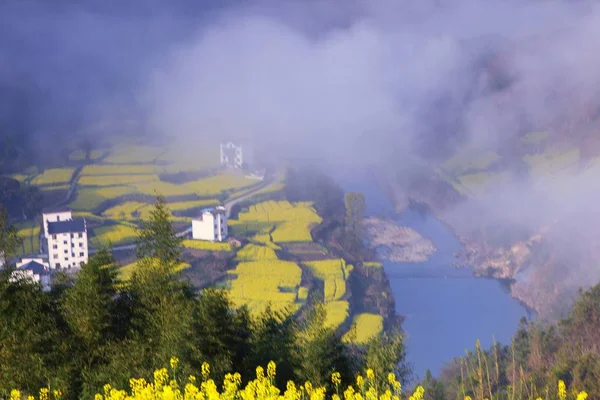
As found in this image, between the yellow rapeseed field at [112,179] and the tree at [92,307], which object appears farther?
the yellow rapeseed field at [112,179]

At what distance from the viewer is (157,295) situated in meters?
4.56

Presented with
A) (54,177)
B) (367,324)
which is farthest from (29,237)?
(367,324)

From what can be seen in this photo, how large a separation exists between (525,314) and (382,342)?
19.7 ft

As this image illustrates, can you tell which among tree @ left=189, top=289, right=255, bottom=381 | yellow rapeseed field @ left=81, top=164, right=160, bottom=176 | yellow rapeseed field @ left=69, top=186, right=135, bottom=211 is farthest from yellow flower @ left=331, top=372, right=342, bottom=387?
yellow rapeseed field @ left=81, top=164, right=160, bottom=176

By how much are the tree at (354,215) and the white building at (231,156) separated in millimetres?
2183

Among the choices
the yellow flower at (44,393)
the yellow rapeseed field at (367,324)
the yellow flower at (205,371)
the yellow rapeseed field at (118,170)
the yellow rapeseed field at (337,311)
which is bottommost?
the yellow flower at (44,393)

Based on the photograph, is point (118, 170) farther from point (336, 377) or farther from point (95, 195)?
point (336, 377)

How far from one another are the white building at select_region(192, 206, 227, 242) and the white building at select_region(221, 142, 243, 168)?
2574 millimetres

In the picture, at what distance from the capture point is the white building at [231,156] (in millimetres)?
12280

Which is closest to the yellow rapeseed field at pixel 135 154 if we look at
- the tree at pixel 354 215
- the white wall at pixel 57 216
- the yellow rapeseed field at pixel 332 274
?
the white wall at pixel 57 216

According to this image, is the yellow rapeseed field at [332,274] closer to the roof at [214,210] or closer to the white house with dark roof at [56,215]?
the roof at [214,210]

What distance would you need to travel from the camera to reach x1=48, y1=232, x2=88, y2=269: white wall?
8867 mm

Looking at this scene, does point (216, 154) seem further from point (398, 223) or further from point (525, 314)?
point (525, 314)

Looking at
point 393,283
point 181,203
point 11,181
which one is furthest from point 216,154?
point 393,283
